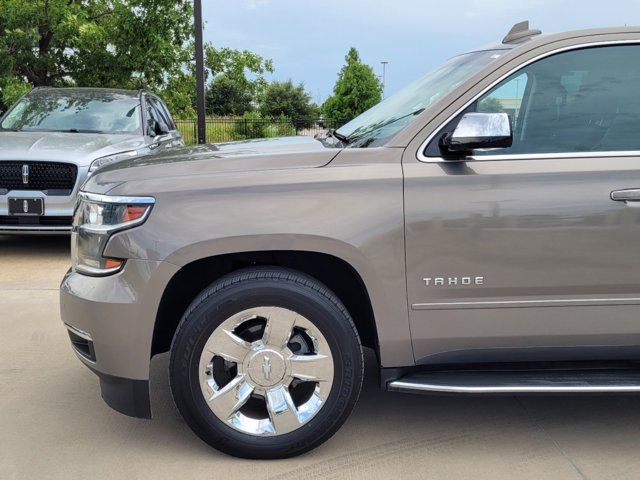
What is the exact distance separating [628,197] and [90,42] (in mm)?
12352

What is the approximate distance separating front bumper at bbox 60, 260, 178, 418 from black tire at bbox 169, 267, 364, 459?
5.9 inches

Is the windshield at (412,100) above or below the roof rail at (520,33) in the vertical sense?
below

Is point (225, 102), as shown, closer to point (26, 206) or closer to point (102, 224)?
point (26, 206)

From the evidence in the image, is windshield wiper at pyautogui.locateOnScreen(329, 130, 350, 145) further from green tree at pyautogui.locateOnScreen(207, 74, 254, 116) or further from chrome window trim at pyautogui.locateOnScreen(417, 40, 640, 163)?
green tree at pyautogui.locateOnScreen(207, 74, 254, 116)

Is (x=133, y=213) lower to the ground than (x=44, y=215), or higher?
higher

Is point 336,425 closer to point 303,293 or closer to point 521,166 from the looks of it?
point 303,293

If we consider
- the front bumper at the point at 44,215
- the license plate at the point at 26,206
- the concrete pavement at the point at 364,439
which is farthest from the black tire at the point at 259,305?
the license plate at the point at 26,206

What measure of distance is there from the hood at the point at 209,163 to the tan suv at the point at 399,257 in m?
0.01

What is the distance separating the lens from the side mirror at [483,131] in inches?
108

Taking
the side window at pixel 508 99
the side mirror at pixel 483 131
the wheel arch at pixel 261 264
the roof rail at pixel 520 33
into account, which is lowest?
the wheel arch at pixel 261 264

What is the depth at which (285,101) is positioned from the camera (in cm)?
3969

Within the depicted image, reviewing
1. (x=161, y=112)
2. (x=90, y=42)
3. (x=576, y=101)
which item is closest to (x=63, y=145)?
(x=161, y=112)

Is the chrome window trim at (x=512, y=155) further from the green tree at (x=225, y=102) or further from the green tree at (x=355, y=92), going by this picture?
the green tree at (x=225, y=102)

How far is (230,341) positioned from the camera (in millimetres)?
2826
